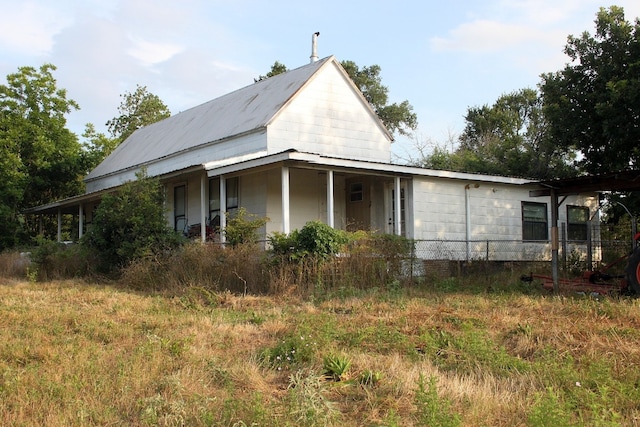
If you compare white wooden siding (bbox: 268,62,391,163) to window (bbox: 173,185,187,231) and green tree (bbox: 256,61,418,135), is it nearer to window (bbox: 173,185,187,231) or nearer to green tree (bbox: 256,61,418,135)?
window (bbox: 173,185,187,231)

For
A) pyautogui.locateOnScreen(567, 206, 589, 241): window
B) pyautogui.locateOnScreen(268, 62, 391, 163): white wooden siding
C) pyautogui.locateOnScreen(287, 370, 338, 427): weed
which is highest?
pyautogui.locateOnScreen(268, 62, 391, 163): white wooden siding

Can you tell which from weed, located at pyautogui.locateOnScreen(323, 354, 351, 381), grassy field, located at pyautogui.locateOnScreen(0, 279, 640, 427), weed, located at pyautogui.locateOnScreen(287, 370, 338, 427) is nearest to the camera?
weed, located at pyautogui.locateOnScreen(287, 370, 338, 427)

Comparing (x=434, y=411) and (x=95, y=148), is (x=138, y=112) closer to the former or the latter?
(x=95, y=148)

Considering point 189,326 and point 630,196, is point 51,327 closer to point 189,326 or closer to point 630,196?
point 189,326

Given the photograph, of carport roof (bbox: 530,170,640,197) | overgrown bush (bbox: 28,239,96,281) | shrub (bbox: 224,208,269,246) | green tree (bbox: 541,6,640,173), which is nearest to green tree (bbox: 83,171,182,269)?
overgrown bush (bbox: 28,239,96,281)

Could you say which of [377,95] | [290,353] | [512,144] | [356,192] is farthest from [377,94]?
[290,353]

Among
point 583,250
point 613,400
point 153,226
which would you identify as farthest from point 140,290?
point 583,250

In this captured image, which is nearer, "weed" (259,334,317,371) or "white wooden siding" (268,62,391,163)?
"weed" (259,334,317,371)

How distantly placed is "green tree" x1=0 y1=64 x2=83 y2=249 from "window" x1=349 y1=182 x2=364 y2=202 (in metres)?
17.7

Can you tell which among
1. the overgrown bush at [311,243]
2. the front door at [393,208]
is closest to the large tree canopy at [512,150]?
the front door at [393,208]

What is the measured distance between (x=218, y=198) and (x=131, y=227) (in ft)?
11.4

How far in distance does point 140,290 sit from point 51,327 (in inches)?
204

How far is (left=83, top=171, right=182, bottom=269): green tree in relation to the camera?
15.8 metres

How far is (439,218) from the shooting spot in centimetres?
1748
